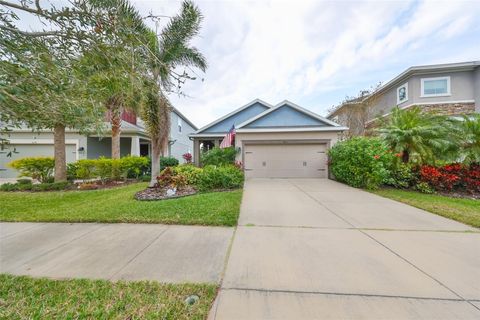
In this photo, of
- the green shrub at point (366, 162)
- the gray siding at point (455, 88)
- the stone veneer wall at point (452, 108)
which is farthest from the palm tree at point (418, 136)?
the stone veneer wall at point (452, 108)

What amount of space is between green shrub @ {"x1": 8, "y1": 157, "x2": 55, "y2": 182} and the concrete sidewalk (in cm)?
694

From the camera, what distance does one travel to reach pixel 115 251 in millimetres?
3082

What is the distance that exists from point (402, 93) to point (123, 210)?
1818cm

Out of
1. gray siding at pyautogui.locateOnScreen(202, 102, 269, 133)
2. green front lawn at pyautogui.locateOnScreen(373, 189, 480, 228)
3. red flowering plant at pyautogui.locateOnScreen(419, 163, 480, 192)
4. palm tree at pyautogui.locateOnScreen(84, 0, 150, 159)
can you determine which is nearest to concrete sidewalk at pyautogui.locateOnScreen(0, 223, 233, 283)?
palm tree at pyautogui.locateOnScreen(84, 0, 150, 159)

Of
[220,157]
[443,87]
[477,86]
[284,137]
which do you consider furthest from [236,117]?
[477,86]

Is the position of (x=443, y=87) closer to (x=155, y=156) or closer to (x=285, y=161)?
(x=285, y=161)

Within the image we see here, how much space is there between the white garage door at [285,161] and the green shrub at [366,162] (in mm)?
2159

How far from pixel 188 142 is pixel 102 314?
22941 mm

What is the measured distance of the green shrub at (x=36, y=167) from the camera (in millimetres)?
9348

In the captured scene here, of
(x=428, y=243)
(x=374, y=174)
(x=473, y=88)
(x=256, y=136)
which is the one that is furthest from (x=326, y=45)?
(x=473, y=88)

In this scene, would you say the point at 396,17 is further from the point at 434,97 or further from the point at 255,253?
the point at 255,253

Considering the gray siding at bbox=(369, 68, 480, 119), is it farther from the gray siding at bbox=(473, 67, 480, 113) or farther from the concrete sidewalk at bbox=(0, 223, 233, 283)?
the concrete sidewalk at bbox=(0, 223, 233, 283)

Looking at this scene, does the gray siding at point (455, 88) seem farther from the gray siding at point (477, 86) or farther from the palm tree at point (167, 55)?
the palm tree at point (167, 55)

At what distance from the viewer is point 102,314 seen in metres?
1.86
